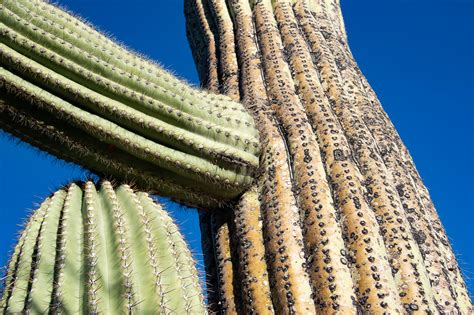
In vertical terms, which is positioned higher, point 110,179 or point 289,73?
point 289,73

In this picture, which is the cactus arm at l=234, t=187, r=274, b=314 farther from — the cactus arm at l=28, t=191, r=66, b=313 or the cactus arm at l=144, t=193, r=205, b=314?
the cactus arm at l=28, t=191, r=66, b=313

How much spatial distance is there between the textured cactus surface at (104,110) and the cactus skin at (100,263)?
239mm

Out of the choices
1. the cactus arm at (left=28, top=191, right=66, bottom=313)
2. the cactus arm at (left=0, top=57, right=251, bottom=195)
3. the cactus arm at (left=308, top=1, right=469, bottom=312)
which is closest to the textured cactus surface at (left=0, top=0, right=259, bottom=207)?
the cactus arm at (left=0, top=57, right=251, bottom=195)

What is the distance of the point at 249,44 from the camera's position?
12.3 ft

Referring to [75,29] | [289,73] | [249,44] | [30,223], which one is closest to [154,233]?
[30,223]

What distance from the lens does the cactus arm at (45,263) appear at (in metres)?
2.17

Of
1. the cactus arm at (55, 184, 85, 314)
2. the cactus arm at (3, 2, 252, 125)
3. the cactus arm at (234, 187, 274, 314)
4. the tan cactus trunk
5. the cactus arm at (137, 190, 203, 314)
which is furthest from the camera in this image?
the cactus arm at (3, 2, 252, 125)

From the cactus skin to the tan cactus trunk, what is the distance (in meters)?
0.41

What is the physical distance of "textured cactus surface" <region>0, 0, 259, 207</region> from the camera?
275cm

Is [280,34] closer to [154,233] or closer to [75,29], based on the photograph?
[75,29]

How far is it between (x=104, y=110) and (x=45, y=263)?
738 mm

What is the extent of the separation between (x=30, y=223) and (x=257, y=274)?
92cm

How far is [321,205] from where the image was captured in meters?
2.78

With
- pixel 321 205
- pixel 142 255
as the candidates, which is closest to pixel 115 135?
pixel 142 255
